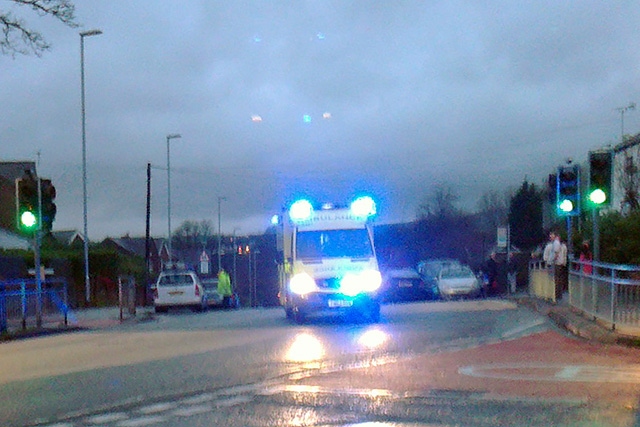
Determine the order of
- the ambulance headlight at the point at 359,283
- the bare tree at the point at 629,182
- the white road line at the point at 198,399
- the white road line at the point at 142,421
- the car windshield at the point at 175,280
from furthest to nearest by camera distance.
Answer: the bare tree at the point at 629,182 → the car windshield at the point at 175,280 → the ambulance headlight at the point at 359,283 → the white road line at the point at 198,399 → the white road line at the point at 142,421

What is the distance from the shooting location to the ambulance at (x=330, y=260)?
20.9 meters

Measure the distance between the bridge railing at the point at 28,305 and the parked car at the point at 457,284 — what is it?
16.2m

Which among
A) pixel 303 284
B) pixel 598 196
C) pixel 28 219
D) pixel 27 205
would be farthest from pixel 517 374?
pixel 27 205

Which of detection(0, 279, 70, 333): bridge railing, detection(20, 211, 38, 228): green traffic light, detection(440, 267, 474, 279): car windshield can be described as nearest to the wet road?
detection(20, 211, 38, 228): green traffic light

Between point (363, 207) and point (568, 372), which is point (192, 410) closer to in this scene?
point (568, 372)

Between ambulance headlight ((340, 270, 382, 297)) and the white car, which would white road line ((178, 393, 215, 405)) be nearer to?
ambulance headlight ((340, 270, 382, 297))

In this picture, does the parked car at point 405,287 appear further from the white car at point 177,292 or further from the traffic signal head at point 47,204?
the traffic signal head at point 47,204

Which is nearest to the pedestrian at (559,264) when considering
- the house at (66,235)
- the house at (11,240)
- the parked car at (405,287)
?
the parked car at (405,287)

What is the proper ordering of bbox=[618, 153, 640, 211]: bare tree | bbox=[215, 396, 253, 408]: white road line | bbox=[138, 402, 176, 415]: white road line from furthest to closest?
bbox=[618, 153, 640, 211]: bare tree → bbox=[215, 396, 253, 408]: white road line → bbox=[138, 402, 176, 415]: white road line

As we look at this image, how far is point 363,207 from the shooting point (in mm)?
21562

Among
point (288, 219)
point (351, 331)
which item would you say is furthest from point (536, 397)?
point (288, 219)

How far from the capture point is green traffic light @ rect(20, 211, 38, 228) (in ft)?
70.5

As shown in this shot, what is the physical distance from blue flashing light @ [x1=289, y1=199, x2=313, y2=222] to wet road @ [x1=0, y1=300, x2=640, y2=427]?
4.10m

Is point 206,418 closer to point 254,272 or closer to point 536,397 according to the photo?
point 536,397
